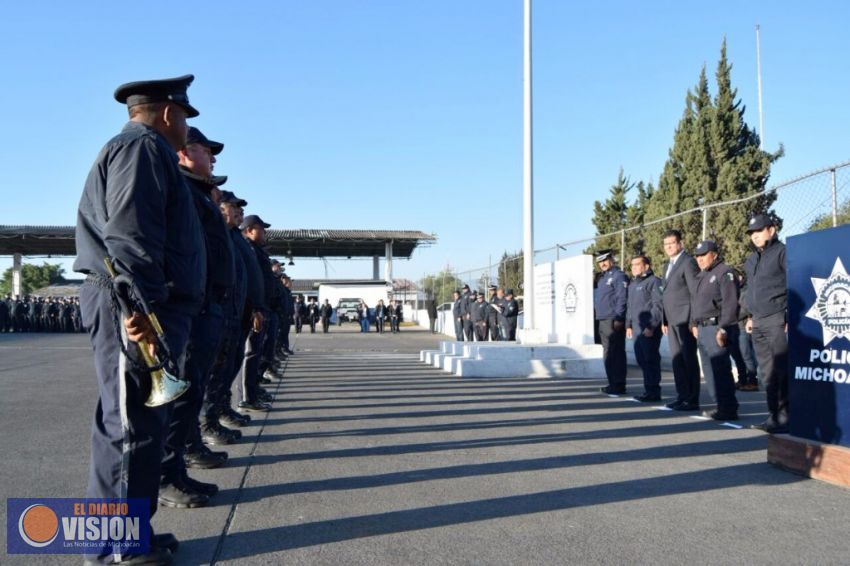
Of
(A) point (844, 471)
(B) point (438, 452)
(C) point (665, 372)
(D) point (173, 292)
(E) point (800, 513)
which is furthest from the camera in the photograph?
(C) point (665, 372)

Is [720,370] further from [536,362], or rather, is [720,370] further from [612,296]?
[536,362]

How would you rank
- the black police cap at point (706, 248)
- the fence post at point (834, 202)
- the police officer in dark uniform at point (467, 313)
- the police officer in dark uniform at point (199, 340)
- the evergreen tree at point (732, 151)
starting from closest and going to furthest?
the police officer in dark uniform at point (199, 340)
the black police cap at point (706, 248)
the fence post at point (834, 202)
the police officer in dark uniform at point (467, 313)
the evergreen tree at point (732, 151)

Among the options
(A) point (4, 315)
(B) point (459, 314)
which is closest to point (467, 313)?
(B) point (459, 314)

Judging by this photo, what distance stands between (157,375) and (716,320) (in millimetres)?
6235

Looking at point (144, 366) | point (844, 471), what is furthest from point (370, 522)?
point (844, 471)

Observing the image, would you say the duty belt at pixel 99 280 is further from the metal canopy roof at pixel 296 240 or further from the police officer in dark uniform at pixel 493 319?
the metal canopy roof at pixel 296 240

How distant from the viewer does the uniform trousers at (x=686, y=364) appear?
8008mm

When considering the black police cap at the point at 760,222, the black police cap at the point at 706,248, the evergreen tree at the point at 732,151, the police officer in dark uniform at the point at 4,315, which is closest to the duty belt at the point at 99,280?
the black police cap at the point at 760,222

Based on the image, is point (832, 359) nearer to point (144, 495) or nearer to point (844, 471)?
point (844, 471)

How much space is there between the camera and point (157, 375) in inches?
116

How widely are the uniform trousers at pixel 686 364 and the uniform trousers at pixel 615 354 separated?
1.39 meters

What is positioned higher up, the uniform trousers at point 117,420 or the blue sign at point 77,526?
the uniform trousers at point 117,420

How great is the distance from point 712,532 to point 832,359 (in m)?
1.99

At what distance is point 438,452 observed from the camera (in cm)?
560
